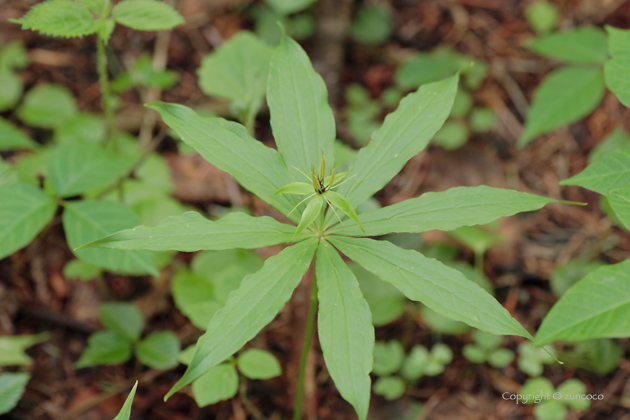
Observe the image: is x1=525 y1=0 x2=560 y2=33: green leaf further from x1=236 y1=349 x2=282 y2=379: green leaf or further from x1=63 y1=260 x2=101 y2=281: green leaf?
x1=63 y1=260 x2=101 y2=281: green leaf

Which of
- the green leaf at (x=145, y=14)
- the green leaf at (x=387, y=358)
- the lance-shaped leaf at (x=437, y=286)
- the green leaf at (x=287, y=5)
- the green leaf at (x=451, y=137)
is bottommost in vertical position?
the green leaf at (x=387, y=358)

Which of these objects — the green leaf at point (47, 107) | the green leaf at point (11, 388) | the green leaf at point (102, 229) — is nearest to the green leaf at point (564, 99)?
the green leaf at point (102, 229)

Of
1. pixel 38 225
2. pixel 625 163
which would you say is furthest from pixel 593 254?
pixel 38 225

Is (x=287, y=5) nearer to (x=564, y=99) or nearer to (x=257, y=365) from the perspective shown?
(x=564, y=99)

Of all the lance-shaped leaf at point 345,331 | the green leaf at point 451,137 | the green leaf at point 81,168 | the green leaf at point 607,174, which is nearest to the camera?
A: the lance-shaped leaf at point 345,331

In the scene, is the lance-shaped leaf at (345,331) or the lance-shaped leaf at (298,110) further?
the lance-shaped leaf at (298,110)

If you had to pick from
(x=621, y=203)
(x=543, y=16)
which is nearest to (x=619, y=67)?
(x=621, y=203)

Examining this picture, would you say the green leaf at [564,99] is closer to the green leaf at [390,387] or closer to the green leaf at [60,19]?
the green leaf at [390,387]
